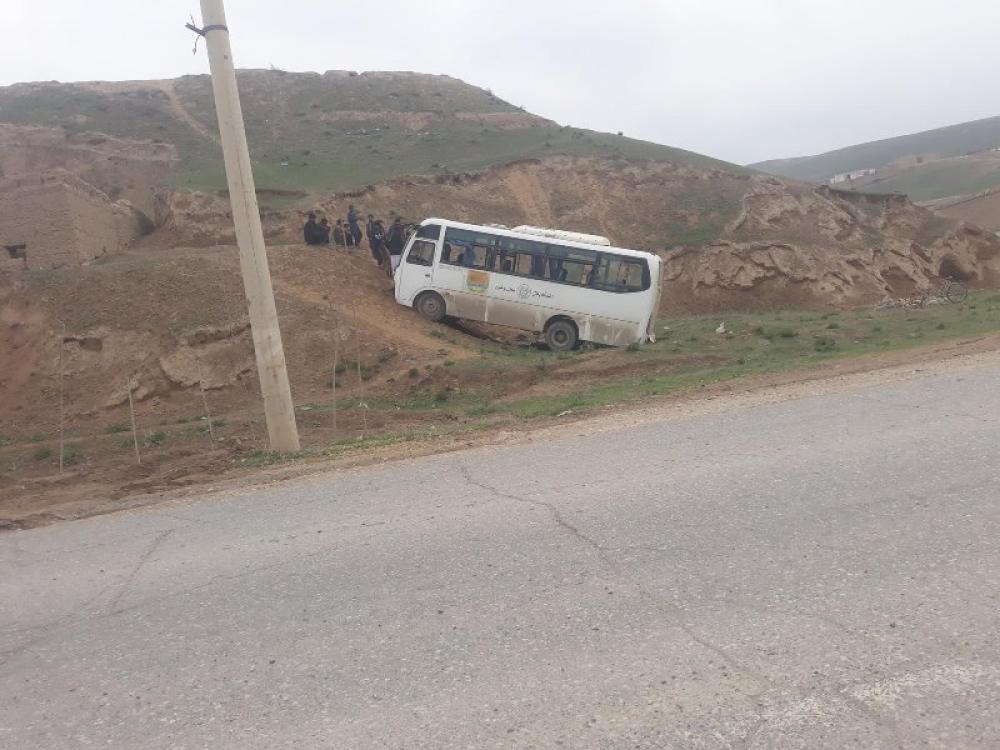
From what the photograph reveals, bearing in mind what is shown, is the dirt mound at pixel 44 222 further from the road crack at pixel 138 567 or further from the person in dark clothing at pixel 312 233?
the road crack at pixel 138 567

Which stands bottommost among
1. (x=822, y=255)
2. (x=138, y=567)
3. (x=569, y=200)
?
(x=138, y=567)

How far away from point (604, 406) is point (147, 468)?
5882 mm

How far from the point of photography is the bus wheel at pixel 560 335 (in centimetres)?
1936

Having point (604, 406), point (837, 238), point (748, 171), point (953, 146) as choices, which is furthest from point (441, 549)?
point (953, 146)

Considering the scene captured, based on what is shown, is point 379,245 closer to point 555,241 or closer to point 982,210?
point 555,241

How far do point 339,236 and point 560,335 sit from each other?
9.79 meters

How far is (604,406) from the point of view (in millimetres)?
10531

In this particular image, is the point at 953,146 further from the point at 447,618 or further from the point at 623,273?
the point at 447,618

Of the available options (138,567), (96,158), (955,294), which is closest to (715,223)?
(955,294)

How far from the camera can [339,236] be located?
84.4ft

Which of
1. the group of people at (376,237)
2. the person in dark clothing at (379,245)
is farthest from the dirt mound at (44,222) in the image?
the person in dark clothing at (379,245)

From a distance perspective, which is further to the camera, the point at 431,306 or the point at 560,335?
the point at 431,306

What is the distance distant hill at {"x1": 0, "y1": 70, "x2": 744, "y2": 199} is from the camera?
37.2 meters

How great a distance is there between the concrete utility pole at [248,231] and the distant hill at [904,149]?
419ft
